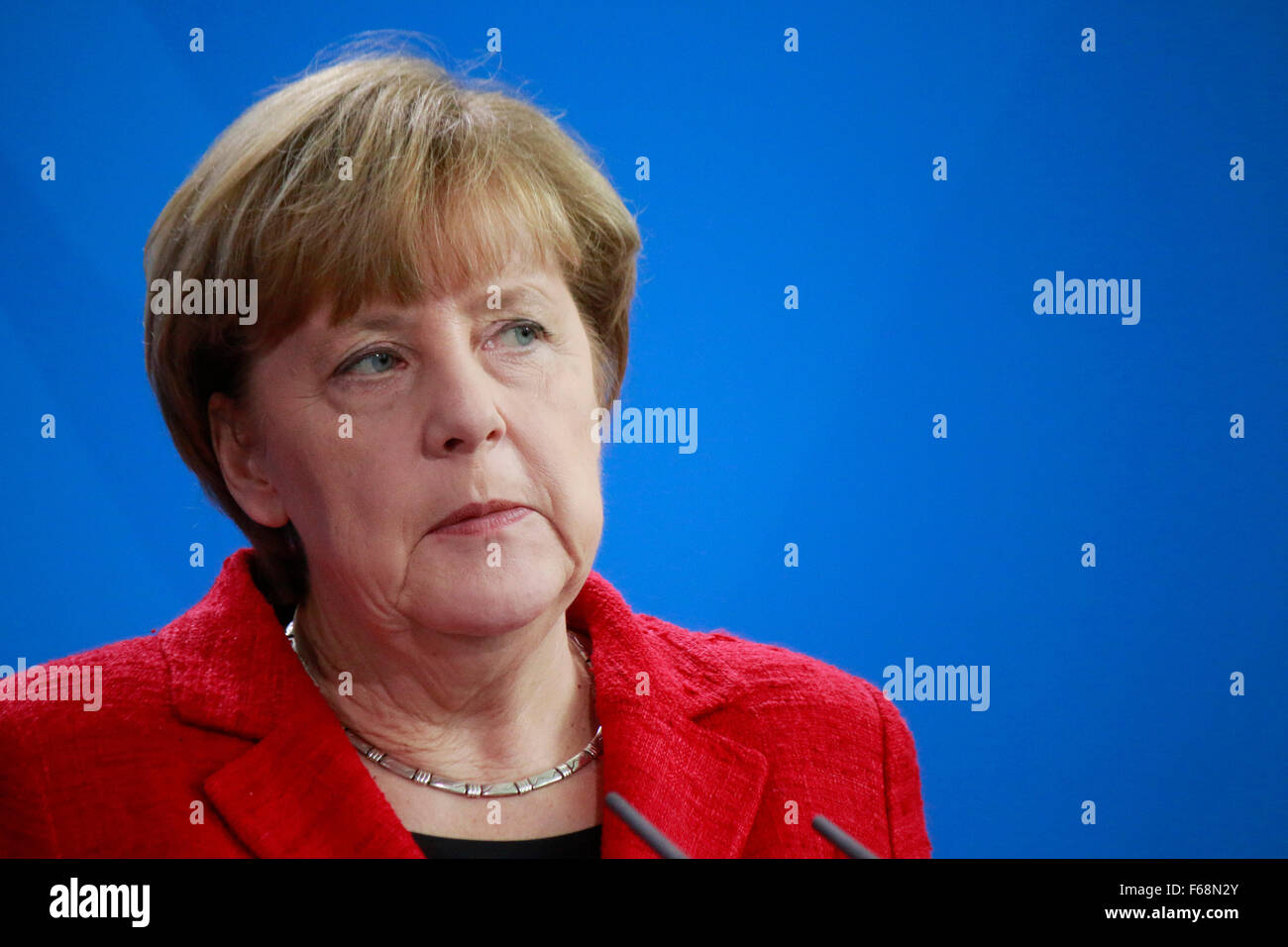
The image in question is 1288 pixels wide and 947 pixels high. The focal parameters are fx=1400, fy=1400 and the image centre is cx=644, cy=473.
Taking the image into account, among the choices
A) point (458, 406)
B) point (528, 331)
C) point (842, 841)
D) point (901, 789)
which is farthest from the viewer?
point (901, 789)

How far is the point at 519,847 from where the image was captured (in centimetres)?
142

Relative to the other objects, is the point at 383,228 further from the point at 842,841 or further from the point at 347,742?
the point at 842,841

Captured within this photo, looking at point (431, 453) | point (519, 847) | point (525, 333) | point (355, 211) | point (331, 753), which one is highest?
point (355, 211)

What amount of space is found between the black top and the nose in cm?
39

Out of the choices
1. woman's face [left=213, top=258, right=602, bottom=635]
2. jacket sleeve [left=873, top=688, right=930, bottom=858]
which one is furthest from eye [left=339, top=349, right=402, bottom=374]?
jacket sleeve [left=873, top=688, right=930, bottom=858]

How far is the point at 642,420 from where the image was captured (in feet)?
5.72

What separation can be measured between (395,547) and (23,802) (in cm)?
43

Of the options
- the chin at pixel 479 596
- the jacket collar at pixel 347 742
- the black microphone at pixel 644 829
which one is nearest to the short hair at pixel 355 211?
the jacket collar at pixel 347 742

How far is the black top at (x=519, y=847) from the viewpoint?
1.40 metres

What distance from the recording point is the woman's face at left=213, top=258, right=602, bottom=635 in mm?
1353

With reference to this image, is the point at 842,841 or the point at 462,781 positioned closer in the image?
the point at 842,841

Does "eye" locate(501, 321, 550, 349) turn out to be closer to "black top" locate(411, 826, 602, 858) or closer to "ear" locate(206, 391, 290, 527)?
"ear" locate(206, 391, 290, 527)

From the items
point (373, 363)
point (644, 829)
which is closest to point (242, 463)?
point (373, 363)
